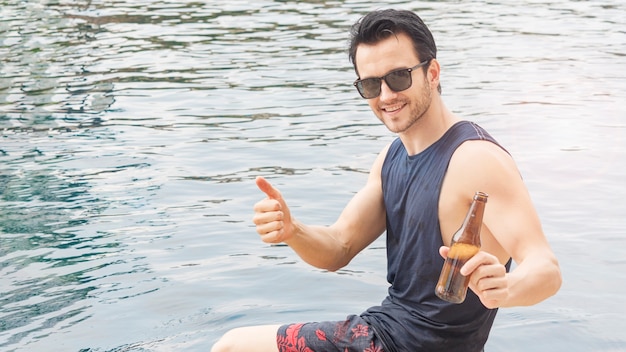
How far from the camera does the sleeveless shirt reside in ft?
13.8

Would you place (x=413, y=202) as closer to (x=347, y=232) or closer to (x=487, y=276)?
(x=347, y=232)

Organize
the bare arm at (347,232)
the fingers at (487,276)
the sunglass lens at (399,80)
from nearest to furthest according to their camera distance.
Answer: the fingers at (487,276) → the sunglass lens at (399,80) → the bare arm at (347,232)

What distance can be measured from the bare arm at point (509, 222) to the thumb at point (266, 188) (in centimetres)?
70

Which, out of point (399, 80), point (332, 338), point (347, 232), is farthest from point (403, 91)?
point (332, 338)

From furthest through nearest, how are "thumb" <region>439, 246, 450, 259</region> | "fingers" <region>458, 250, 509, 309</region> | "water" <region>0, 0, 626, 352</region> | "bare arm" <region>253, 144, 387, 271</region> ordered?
1. "water" <region>0, 0, 626, 352</region>
2. "bare arm" <region>253, 144, 387, 271</region>
3. "thumb" <region>439, 246, 450, 259</region>
4. "fingers" <region>458, 250, 509, 309</region>

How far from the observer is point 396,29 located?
436cm

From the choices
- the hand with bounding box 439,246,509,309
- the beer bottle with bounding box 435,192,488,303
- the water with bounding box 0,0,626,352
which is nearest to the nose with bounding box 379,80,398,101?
the beer bottle with bounding box 435,192,488,303

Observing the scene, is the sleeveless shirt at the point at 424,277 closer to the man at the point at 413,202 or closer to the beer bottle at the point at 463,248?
the man at the point at 413,202

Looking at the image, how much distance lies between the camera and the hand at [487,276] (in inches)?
133

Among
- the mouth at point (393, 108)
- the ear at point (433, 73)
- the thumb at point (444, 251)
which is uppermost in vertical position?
the ear at point (433, 73)

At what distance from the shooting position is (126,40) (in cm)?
1916

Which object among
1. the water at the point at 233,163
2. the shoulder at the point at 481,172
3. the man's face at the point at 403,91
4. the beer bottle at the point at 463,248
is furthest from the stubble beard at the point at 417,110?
the water at the point at 233,163

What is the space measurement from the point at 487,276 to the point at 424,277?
2.90ft

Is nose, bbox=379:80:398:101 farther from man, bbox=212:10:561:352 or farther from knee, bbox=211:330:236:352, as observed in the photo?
knee, bbox=211:330:236:352
